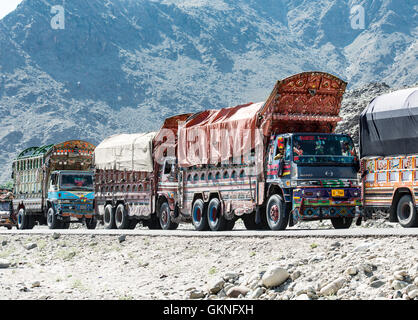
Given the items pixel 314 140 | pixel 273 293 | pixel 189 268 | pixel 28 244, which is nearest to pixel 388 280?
pixel 273 293

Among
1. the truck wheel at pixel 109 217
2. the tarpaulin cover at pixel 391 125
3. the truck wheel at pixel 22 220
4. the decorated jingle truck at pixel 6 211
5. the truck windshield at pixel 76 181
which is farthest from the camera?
the decorated jingle truck at pixel 6 211

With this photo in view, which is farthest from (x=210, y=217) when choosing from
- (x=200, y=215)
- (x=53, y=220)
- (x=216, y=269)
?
(x=53, y=220)

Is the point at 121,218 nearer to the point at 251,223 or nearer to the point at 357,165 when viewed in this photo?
the point at 251,223

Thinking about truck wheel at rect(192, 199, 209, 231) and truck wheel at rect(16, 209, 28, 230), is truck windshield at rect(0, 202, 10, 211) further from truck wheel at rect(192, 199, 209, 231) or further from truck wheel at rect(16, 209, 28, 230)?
truck wheel at rect(192, 199, 209, 231)

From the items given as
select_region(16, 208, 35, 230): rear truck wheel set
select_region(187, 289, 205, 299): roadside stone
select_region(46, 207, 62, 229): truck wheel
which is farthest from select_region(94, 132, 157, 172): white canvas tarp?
select_region(187, 289, 205, 299): roadside stone

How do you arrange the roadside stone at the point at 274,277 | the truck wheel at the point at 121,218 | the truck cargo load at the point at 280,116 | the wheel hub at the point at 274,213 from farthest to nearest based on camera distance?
the truck wheel at the point at 121,218 → the truck cargo load at the point at 280,116 → the wheel hub at the point at 274,213 → the roadside stone at the point at 274,277

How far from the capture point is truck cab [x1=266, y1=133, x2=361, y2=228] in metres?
20.4

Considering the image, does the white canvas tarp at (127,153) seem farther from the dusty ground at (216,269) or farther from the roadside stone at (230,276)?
the roadside stone at (230,276)

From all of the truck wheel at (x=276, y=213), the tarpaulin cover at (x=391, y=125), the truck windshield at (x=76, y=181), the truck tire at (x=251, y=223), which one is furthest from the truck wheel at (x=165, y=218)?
the tarpaulin cover at (x=391, y=125)

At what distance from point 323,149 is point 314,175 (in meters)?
0.89

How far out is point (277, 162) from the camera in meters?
20.9

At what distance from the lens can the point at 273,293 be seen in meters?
13.8

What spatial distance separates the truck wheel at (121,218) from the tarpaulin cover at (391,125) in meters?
11.4

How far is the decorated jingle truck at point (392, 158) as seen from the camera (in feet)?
67.1
